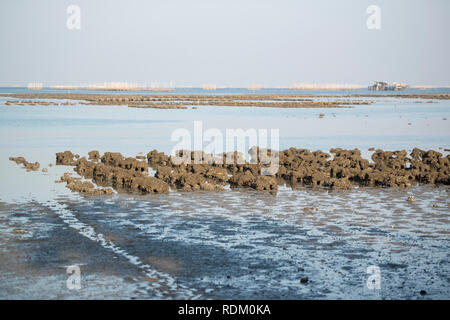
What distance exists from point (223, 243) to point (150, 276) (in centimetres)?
298

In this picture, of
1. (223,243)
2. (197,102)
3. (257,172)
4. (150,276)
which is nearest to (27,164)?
(257,172)

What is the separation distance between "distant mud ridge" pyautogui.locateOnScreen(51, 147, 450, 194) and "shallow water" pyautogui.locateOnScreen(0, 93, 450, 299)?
41.0 inches

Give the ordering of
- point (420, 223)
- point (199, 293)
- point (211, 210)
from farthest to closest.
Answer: point (211, 210) < point (420, 223) < point (199, 293)

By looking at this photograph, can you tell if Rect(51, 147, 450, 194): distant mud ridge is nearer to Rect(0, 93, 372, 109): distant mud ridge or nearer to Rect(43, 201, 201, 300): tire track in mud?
Rect(43, 201, 201, 300): tire track in mud

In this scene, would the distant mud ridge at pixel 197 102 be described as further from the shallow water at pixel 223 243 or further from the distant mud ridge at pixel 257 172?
the shallow water at pixel 223 243

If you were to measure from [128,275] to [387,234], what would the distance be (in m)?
7.34

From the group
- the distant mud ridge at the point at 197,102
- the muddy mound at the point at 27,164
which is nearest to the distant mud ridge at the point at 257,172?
the muddy mound at the point at 27,164

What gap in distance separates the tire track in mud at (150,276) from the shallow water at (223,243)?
0.02 metres

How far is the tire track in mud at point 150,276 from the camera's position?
11352 millimetres
